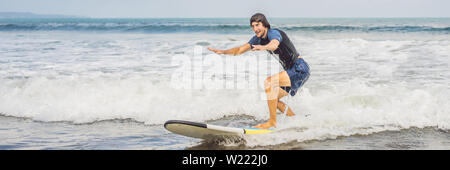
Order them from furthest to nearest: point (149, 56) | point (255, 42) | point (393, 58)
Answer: point (149, 56)
point (393, 58)
point (255, 42)

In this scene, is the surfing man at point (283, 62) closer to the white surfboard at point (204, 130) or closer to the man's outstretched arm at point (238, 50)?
the man's outstretched arm at point (238, 50)


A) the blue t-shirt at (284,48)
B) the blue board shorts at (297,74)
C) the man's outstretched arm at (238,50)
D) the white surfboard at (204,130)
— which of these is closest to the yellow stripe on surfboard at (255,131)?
the white surfboard at (204,130)

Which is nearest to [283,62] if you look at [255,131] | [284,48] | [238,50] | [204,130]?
[284,48]

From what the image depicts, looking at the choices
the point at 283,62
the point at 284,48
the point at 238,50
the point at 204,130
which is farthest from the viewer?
the point at 238,50

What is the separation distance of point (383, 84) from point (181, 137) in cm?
487

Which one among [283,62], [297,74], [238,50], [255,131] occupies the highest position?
[238,50]

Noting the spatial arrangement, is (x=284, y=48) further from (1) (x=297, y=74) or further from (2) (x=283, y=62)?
(1) (x=297, y=74)

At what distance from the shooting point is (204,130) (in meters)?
4.89

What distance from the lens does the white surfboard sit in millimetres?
4785

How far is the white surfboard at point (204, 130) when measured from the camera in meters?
4.79

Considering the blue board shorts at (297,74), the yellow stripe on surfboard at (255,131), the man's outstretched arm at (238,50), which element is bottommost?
the yellow stripe on surfboard at (255,131)

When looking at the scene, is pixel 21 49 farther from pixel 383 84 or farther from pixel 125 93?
pixel 383 84
